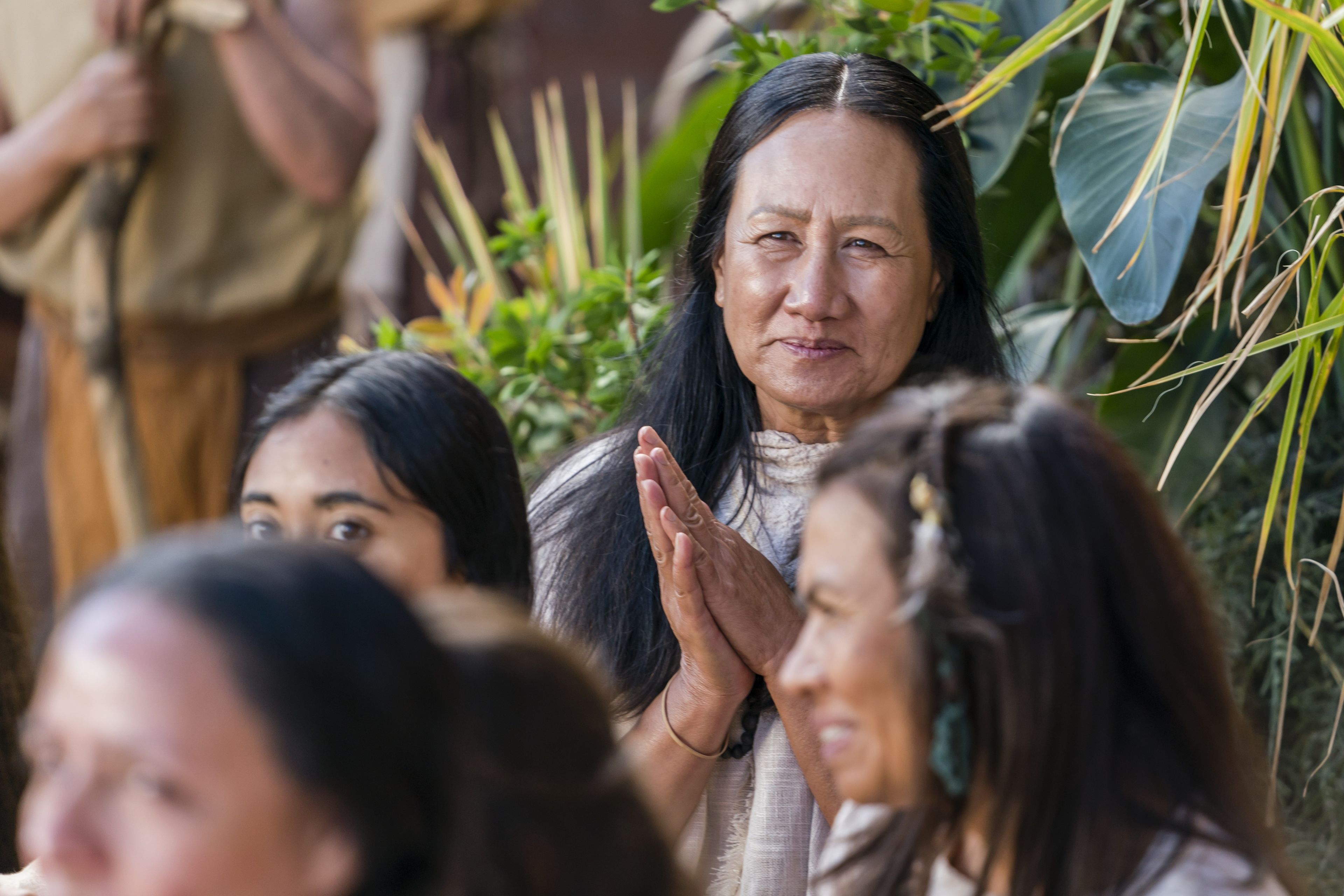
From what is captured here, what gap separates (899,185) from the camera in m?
1.80

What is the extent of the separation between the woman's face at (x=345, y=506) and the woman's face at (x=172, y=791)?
0.66 metres

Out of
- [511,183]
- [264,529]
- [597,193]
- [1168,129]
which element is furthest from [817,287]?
[511,183]

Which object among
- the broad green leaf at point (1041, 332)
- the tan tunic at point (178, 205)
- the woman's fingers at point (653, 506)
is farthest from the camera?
the tan tunic at point (178, 205)

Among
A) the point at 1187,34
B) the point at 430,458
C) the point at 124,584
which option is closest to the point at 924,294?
the point at 1187,34

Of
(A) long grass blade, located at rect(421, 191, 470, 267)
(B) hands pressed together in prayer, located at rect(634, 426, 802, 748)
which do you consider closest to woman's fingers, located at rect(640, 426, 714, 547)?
(B) hands pressed together in prayer, located at rect(634, 426, 802, 748)

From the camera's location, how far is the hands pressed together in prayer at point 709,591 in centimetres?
161

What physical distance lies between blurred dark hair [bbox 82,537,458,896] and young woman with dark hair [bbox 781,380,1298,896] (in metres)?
0.33

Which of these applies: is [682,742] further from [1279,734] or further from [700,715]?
[1279,734]

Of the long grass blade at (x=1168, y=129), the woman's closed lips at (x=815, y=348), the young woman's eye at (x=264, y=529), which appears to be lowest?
the young woman's eye at (x=264, y=529)

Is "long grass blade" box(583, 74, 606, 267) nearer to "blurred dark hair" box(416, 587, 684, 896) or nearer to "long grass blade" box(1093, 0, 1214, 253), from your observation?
"long grass blade" box(1093, 0, 1214, 253)

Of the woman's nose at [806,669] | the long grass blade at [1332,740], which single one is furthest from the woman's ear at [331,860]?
the long grass blade at [1332,740]

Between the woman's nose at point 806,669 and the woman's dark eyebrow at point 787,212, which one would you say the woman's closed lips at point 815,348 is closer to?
the woman's dark eyebrow at point 787,212

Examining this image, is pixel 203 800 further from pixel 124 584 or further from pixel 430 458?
pixel 430 458

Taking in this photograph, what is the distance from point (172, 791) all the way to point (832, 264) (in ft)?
3.56
